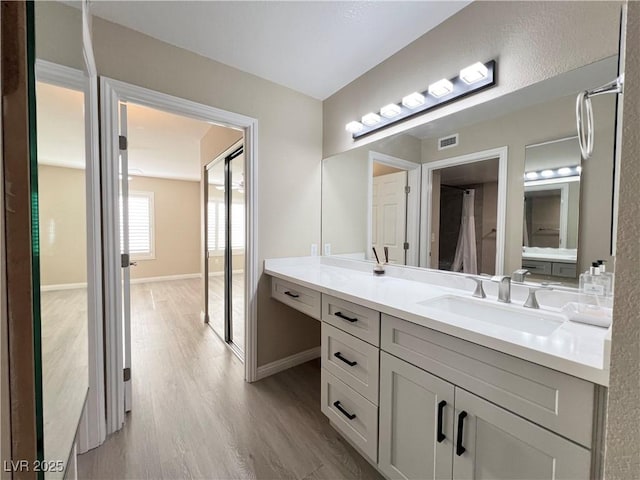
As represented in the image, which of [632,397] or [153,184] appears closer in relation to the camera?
[632,397]

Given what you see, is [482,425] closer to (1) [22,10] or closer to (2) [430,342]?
(2) [430,342]

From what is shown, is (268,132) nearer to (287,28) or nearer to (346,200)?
(287,28)

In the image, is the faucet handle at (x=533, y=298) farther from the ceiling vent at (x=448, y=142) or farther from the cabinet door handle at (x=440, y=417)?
the ceiling vent at (x=448, y=142)

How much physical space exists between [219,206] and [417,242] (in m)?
2.36

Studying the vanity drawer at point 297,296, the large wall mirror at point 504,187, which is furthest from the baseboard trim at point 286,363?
the large wall mirror at point 504,187

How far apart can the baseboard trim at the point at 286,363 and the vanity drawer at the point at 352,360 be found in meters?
0.86

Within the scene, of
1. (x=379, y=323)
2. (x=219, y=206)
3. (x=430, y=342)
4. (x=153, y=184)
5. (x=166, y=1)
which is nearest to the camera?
(x=430, y=342)

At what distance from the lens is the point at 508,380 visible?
849 millimetres

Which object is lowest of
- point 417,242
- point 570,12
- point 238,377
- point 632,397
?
point 238,377

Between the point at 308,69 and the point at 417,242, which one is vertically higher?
the point at 308,69

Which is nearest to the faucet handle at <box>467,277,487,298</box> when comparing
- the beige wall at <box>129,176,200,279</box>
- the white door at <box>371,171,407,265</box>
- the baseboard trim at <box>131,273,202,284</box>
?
the white door at <box>371,171,407,265</box>

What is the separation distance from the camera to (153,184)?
19.9ft

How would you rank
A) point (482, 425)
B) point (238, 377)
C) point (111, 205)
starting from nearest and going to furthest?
point (482, 425) < point (111, 205) < point (238, 377)

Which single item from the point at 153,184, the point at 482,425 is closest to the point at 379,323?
the point at 482,425
